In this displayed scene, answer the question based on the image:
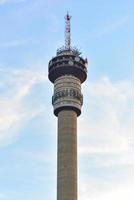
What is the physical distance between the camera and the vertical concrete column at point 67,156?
83375mm

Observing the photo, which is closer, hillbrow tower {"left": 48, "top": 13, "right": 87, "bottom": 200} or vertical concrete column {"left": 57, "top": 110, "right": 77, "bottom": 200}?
vertical concrete column {"left": 57, "top": 110, "right": 77, "bottom": 200}

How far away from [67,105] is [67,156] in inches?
440

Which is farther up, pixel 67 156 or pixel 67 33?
pixel 67 33

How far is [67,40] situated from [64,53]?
620 centimetres

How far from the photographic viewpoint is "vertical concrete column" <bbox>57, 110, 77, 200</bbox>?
8338 centimetres

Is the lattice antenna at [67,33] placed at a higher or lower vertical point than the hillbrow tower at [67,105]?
higher

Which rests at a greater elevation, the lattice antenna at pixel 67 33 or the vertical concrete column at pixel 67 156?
the lattice antenna at pixel 67 33

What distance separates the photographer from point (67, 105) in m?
91.3

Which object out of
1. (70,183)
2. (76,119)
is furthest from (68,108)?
(70,183)

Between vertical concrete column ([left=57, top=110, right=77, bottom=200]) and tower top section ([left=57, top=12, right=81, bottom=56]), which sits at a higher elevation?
tower top section ([left=57, top=12, right=81, bottom=56])

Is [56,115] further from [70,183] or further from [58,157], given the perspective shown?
Answer: [70,183]

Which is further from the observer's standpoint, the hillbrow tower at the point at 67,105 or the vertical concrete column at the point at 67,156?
the hillbrow tower at the point at 67,105

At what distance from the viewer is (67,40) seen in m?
101

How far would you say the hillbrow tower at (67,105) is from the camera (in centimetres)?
8450
